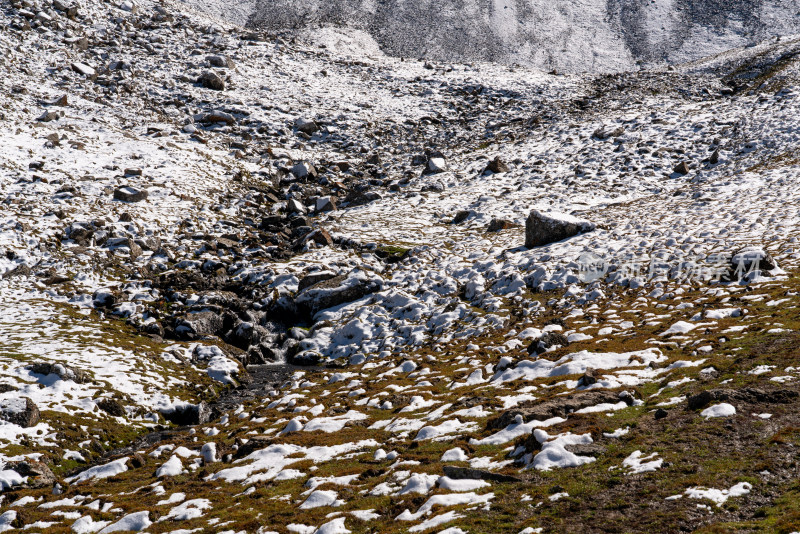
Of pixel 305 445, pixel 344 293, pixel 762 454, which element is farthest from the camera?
pixel 344 293

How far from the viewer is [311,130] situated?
45.2m

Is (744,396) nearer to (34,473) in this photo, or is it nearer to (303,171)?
(34,473)

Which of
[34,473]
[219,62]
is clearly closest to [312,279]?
[34,473]

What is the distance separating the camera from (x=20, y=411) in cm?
1577

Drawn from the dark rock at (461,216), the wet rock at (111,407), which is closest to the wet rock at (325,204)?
the dark rock at (461,216)

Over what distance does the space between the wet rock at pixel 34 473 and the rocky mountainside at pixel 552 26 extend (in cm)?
6854

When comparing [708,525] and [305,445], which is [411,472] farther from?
[708,525]

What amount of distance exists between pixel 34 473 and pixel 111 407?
3569mm

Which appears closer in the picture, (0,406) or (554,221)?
(0,406)

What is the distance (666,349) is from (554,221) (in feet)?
43.1

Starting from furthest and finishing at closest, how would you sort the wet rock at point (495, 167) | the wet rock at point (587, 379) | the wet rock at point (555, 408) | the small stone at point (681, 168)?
1. the wet rock at point (495, 167)
2. the small stone at point (681, 168)
3. the wet rock at point (587, 379)
4. the wet rock at point (555, 408)

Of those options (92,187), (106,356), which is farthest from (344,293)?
(92,187)

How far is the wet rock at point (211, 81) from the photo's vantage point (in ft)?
156

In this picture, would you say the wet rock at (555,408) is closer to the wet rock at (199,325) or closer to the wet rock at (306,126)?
the wet rock at (199,325)
